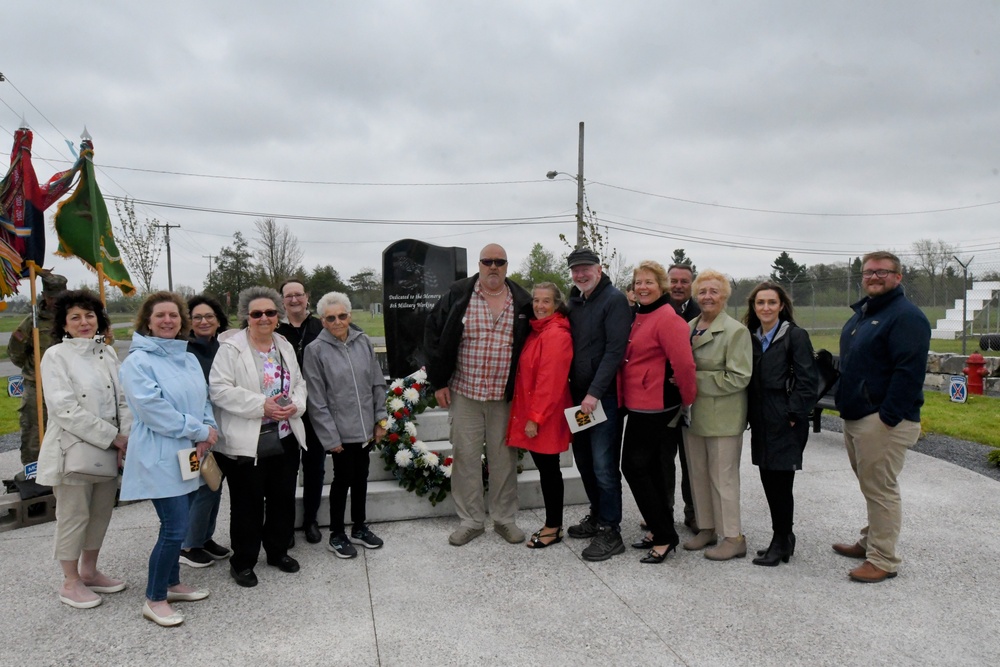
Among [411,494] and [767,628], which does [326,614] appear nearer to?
[411,494]

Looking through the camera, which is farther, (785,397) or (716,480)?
(716,480)

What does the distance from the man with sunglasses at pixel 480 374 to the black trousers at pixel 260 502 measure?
109 cm

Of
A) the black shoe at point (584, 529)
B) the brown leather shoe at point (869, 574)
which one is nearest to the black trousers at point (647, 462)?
the black shoe at point (584, 529)

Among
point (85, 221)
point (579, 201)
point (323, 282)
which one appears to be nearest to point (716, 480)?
point (85, 221)

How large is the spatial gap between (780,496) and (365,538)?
8.89ft

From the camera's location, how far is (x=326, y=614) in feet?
10.8

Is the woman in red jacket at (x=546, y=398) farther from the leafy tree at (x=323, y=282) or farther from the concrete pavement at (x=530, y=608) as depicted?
the leafy tree at (x=323, y=282)

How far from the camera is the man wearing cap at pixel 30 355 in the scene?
526 cm

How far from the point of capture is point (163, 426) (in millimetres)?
3123

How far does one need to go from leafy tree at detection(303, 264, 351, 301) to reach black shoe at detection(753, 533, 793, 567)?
3253 cm

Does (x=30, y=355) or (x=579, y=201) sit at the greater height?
(x=579, y=201)

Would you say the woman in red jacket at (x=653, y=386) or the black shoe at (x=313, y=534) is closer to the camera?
the woman in red jacket at (x=653, y=386)

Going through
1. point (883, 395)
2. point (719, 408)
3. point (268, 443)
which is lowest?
point (268, 443)

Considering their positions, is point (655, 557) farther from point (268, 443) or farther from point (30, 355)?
point (30, 355)
